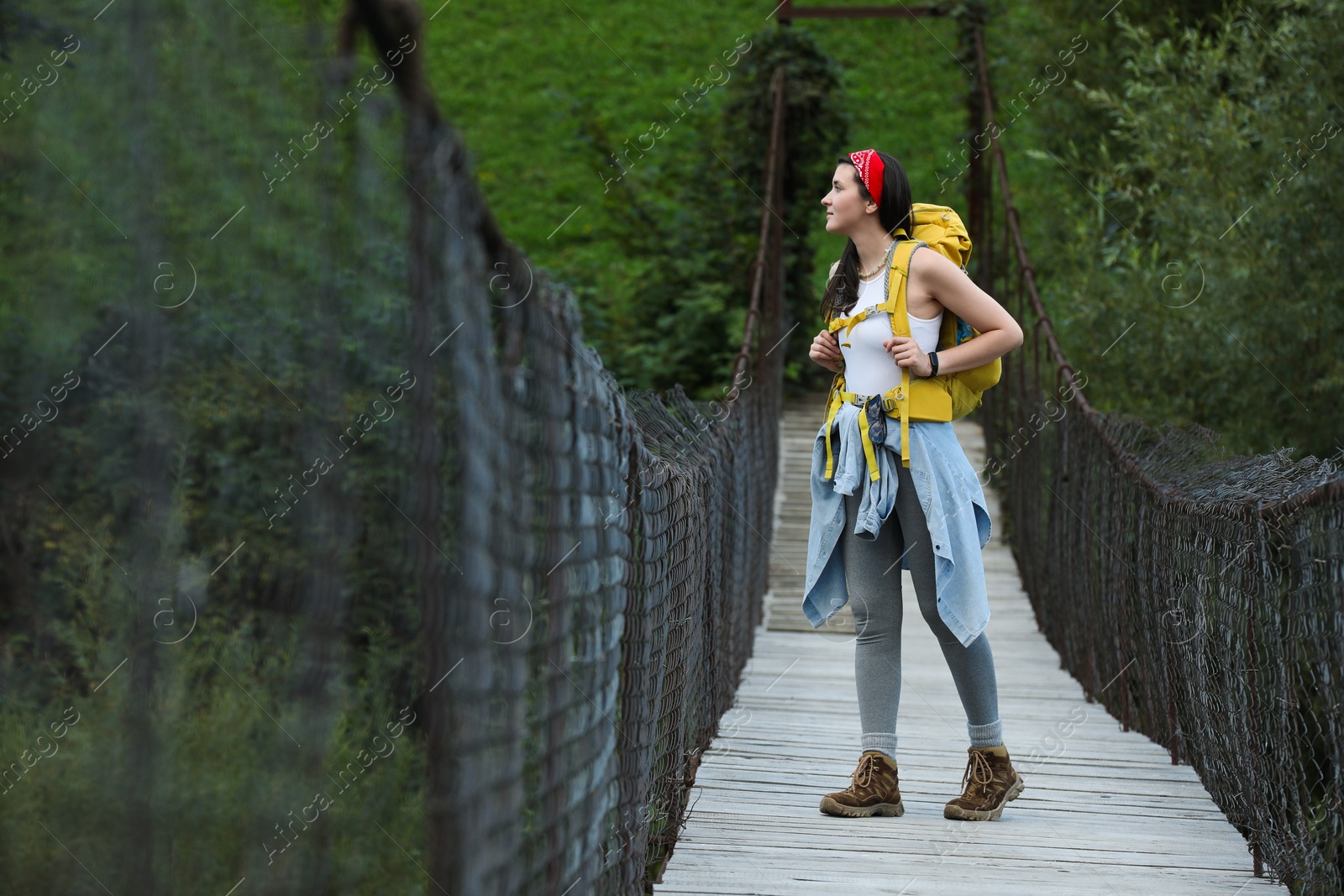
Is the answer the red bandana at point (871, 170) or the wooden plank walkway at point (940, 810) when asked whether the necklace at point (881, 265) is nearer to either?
the red bandana at point (871, 170)

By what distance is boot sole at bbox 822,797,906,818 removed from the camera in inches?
105

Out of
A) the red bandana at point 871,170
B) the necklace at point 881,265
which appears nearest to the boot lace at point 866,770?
the necklace at point 881,265

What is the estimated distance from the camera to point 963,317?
263 centimetres

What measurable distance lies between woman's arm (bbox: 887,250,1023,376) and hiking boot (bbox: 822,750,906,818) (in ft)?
2.46

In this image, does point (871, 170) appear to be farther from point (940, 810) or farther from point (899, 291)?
point (940, 810)

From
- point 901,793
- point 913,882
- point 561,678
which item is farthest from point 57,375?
point 901,793

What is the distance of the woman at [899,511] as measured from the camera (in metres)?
2.61

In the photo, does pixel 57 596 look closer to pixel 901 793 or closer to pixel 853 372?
pixel 853 372

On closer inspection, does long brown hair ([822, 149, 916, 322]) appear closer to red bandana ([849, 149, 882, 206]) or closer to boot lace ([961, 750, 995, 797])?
red bandana ([849, 149, 882, 206])

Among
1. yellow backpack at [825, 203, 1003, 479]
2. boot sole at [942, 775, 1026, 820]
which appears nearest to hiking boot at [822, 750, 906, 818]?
boot sole at [942, 775, 1026, 820]

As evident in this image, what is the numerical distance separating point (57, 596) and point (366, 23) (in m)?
0.46

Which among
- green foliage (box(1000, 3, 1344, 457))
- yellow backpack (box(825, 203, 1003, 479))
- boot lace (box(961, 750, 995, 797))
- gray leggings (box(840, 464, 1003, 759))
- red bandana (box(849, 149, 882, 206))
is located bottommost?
boot lace (box(961, 750, 995, 797))

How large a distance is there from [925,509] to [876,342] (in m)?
0.33

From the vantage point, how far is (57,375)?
961mm
